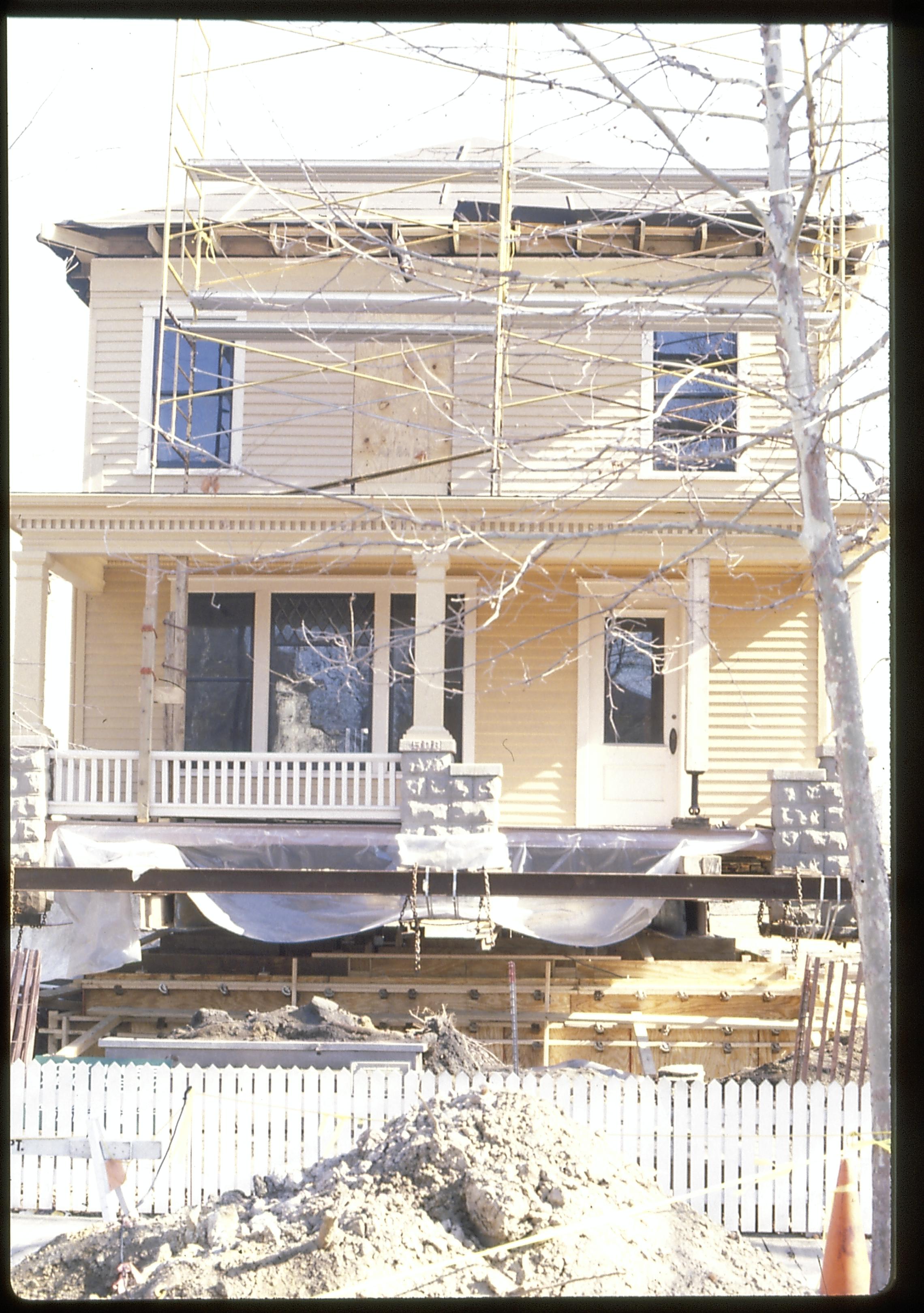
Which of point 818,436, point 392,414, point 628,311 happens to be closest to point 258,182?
point 628,311

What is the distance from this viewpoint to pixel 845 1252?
20.1ft

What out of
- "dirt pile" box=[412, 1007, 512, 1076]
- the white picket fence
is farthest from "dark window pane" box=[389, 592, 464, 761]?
the white picket fence

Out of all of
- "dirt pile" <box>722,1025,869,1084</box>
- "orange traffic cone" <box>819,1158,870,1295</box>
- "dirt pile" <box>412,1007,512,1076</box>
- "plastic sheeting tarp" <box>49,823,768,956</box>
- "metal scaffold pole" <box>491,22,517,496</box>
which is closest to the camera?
"orange traffic cone" <box>819,1158,870,1295</box>

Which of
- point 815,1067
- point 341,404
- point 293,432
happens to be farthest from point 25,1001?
point 341,404

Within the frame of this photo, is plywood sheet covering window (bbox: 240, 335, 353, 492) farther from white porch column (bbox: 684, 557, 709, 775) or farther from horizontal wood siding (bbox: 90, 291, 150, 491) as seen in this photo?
white porch column (bbox: 684, 557, 709, 775)

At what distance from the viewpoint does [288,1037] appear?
36.0 feet

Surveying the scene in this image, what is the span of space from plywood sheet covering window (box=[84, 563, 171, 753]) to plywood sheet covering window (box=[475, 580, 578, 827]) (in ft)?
15.6

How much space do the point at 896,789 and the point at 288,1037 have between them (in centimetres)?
767

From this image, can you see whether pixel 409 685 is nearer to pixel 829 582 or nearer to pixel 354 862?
pixel 354 862

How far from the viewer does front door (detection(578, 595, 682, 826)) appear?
14.9m

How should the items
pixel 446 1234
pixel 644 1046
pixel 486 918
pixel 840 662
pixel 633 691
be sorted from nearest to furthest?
pixel 840 662, pixel 446 1234, pixel 644 1046, pixel 486 918, pixel 633 691

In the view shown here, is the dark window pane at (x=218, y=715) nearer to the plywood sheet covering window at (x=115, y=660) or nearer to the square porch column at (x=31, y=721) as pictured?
the plywood sheet covering window at (x=115, y=660)

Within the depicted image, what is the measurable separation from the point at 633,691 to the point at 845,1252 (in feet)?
31.4

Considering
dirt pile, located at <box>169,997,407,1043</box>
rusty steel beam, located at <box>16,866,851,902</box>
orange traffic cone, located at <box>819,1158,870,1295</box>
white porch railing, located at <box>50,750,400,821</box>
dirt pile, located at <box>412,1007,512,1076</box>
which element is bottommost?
dirt pile, located at <box>412,1007,512,1076</box>
